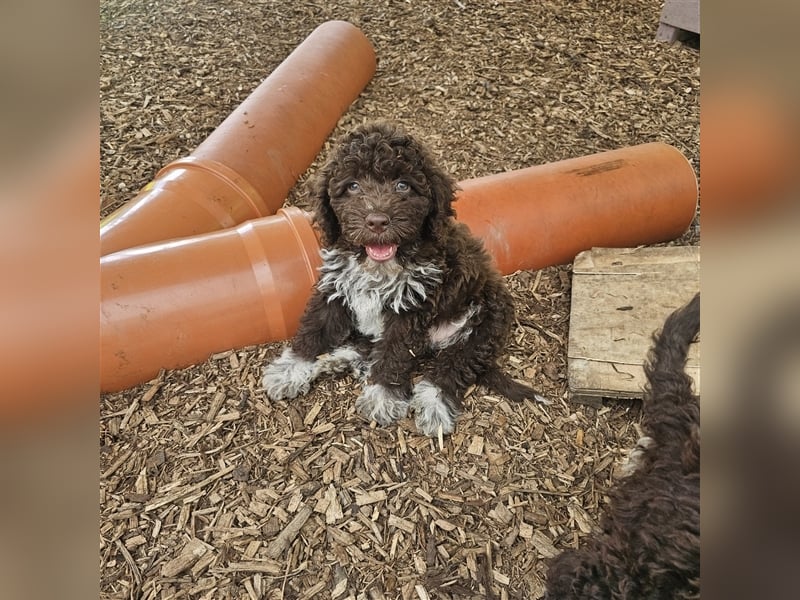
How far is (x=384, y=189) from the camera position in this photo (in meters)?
3.14

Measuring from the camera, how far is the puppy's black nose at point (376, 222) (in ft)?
10.1

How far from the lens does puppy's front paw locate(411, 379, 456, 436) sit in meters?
3.54

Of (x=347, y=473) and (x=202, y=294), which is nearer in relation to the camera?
(x=347, y=473)

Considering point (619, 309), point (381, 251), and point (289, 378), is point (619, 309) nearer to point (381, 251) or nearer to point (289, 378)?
point (381, 251)

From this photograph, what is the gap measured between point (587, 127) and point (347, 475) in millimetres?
4166

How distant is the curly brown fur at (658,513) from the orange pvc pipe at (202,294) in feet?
6.98

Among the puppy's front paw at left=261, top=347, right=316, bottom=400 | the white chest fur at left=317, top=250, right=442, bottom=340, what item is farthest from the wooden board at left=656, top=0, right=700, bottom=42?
the puppy's front paw at left=261, top=347, right=316, bottom=400

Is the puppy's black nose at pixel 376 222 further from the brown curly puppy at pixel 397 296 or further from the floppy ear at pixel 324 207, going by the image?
the floppy ear at pixel 324 207

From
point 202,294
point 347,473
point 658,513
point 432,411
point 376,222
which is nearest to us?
point 658,513

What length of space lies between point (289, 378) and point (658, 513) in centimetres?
222

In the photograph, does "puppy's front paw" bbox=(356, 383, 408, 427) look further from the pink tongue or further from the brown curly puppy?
the pink tongue

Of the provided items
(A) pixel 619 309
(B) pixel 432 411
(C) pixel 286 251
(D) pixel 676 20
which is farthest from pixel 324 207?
(D) pixel 676 20
